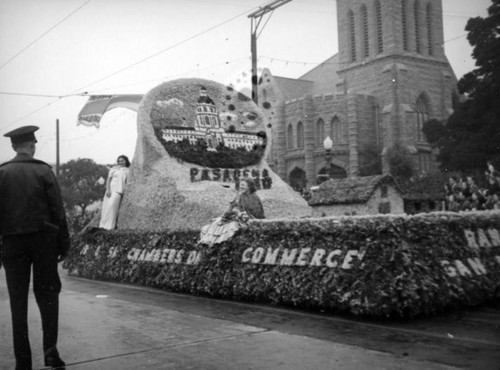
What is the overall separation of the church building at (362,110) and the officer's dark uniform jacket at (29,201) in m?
41.8

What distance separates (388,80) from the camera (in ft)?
165

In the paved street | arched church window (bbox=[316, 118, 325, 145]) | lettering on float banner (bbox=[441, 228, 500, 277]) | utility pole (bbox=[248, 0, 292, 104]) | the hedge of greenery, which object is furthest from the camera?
arched church window (bbox=[316, 118, 325, 145])

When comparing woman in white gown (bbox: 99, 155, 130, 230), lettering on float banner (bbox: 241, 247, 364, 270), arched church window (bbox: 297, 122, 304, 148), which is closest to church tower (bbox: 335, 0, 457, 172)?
arched church window (bbox: 297, 122, 304, 148)

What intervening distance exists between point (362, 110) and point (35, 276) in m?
50.1

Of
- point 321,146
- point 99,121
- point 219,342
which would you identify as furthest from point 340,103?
point 219,342

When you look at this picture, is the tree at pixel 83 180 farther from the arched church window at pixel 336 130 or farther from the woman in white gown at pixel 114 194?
the woman in white gown at pixel 114 194

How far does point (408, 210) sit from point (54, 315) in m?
23.5

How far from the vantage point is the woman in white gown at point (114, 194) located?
12.2 metres

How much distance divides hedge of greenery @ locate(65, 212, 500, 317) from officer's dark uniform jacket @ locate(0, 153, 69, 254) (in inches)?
128

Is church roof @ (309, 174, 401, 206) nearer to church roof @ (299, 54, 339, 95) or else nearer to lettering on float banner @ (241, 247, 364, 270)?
lettering on float banner @ (241, 247, 364, 270)

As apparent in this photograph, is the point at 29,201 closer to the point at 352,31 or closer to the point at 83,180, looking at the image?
the point at 352,31

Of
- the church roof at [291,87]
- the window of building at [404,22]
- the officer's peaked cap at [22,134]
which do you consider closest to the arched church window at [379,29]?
the window of building at [404,22]

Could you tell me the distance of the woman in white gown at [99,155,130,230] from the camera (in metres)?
12.2

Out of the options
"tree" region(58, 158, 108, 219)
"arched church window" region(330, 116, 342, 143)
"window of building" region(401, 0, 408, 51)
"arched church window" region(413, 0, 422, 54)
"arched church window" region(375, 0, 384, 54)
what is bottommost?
"tree" region(58, 158, 108, 219)
